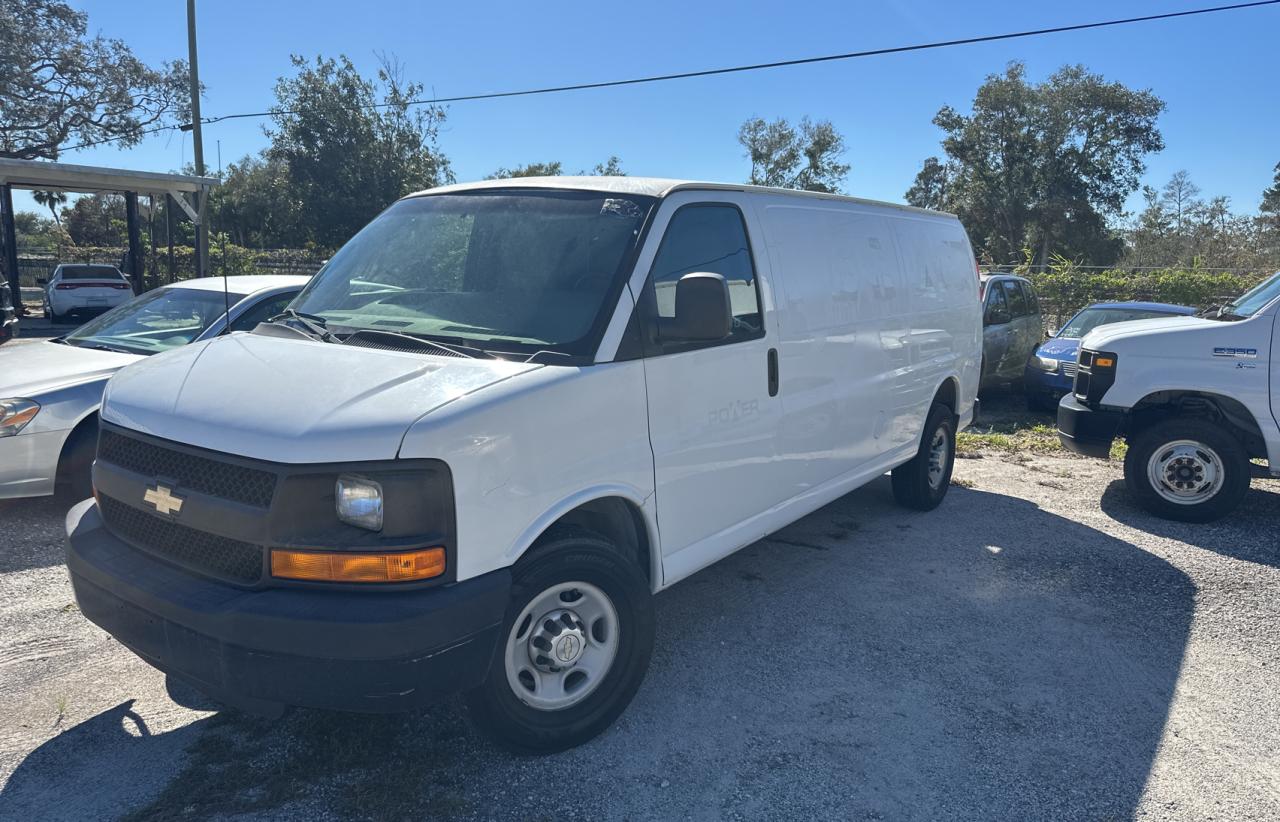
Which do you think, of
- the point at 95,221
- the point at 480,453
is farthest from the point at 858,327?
the point at 95,221

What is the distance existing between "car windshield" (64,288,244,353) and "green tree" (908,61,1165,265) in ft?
125

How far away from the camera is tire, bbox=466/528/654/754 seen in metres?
3.11

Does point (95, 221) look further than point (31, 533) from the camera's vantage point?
Yes

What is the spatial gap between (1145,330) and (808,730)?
508 centimetres

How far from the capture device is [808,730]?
12.0ft

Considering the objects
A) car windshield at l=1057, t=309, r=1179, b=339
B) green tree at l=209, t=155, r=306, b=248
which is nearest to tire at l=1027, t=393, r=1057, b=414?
car windshield at l=1057, t=309, r=1179, b=339

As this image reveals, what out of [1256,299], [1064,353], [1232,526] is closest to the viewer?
[1256,299]

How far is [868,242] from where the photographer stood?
18.4ft

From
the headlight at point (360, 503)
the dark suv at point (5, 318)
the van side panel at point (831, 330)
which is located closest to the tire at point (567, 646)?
the headlight at point (360, 503)

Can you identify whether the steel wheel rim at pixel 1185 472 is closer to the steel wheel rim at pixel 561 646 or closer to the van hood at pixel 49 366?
the steel wheel rim at pixel 561 646

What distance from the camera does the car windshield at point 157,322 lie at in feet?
22.3

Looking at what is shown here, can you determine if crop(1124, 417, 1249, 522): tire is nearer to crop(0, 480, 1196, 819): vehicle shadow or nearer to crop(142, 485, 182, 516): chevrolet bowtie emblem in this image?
crop(0, 480, 1196, 819): vehicle shadow

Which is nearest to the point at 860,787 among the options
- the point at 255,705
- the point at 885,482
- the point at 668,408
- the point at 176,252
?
the point at 668,408

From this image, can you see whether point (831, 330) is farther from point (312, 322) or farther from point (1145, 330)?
point (1145, 330)
